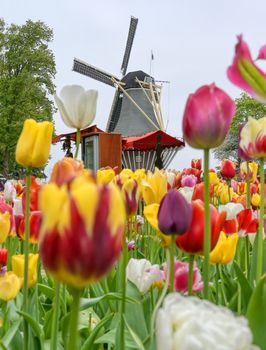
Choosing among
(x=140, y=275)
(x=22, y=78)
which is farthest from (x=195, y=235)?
(x=22, y=78)

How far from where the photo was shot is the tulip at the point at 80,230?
419 millimetres

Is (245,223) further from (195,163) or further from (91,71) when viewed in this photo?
(91,71)

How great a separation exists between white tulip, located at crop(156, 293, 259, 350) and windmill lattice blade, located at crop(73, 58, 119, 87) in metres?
24.3

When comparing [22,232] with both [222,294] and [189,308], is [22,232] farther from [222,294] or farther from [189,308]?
[189,308]

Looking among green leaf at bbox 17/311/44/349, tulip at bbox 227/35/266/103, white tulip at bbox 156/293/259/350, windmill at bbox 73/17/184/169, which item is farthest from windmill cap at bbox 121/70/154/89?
white tulip at bbox 156/293/259/350

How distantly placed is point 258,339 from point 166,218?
283 mm

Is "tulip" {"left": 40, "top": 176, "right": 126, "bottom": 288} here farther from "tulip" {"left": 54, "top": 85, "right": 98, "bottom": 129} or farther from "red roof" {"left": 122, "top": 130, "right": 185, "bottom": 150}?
"red roof" {"left": 122, "top": 130, "right": 185, "bottom": 150}

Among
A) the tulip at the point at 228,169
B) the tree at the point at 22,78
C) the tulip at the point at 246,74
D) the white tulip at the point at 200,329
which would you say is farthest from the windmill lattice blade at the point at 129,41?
the white tulip at the point at 200,329

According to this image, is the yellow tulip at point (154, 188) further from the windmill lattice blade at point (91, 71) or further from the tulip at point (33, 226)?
the windmill lattice blade at point (91, 71)

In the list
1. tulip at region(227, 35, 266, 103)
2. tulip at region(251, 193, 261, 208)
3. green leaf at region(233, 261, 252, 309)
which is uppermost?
tulip at region(227, 35, 266, 103)

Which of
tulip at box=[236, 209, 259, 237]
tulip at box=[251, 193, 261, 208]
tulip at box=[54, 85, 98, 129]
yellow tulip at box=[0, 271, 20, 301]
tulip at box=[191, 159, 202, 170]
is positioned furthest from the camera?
tulip at box=[191, 159, 202, 170]

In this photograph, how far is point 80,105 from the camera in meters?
1.35

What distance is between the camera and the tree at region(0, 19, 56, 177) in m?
22.9

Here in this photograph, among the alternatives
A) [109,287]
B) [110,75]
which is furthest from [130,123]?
[109,287]
